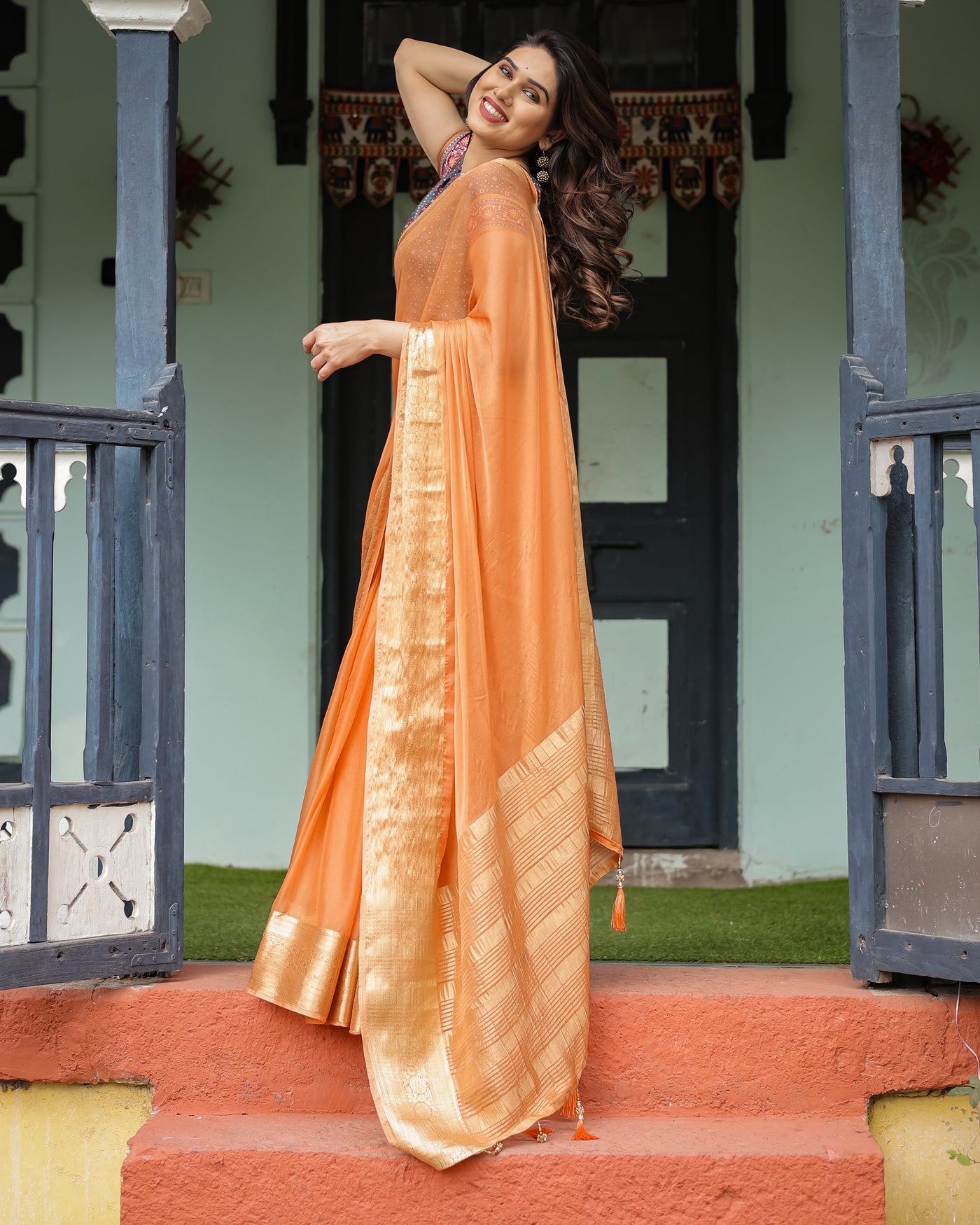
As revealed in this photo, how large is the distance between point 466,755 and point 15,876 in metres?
0.87

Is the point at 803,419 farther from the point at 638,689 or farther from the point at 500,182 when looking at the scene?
the point at 500,182

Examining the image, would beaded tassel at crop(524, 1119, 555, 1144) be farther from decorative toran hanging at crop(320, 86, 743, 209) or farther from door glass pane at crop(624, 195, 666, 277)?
decorative toran hanging at crop(320, 86, 743, 209)

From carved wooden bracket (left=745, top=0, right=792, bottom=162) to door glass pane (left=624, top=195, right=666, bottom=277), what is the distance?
428 millimetres

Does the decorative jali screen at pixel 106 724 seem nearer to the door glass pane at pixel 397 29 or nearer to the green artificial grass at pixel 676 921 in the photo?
the green artificial grass at pixel 676 921

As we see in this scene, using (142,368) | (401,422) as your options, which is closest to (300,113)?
(142,368)

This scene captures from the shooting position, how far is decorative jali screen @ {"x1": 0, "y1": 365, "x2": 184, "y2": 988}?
2273mm

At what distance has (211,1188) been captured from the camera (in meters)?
2.14

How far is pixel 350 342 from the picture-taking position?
2281mm

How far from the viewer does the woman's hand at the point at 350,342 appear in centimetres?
228

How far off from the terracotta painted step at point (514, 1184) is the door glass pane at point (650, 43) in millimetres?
3678

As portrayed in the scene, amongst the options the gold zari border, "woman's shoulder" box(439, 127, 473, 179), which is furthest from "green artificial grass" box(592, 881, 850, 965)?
Answer: "woman's shoulder" box(439, 127, 473, 179)

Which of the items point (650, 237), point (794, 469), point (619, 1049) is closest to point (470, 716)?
point (619, 1049)

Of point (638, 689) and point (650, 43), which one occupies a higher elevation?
point (650, 43)

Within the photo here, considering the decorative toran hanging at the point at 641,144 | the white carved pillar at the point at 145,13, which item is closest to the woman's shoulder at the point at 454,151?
the white carved pillar at the point at 145,13
